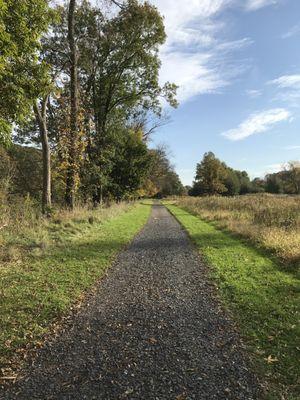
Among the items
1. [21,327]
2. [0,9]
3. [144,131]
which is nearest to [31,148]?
[144,131]

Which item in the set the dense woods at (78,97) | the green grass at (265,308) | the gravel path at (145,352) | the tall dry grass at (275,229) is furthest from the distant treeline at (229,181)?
the gravel path at (145,352)

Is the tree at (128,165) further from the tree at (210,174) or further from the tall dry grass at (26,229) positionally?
the tree at (210,174)

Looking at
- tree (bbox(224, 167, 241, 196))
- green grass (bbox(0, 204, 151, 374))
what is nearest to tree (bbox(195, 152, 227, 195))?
tree (bbox(224, 167, 241, 196))

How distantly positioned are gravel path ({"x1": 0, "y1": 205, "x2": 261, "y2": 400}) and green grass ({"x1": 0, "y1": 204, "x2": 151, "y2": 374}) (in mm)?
405

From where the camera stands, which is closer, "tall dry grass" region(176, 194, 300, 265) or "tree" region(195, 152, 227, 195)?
"tall dry grass" region(176, 194, 300, 265)

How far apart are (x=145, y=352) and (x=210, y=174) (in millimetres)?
69405

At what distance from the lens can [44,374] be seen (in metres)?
4.40

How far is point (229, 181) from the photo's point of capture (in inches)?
3410

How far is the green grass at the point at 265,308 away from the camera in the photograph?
4.57m

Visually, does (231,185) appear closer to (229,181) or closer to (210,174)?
(229,181)

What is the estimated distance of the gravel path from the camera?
13.5 feet

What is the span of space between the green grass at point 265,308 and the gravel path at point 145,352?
26 cm

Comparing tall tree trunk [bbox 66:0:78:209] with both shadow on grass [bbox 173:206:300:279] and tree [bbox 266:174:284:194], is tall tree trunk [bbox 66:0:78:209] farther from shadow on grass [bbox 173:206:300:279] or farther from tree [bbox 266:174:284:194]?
tree [bbox 266:174:284:194]

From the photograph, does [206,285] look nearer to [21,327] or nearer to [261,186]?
[21,327]
